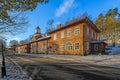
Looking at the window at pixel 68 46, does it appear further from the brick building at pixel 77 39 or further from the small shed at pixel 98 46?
the small shed at pixel 98 46

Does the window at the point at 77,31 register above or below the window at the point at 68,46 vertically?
above

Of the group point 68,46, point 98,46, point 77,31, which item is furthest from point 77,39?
point 98,46

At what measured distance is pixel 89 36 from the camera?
1695 inches

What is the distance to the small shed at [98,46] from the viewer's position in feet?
138

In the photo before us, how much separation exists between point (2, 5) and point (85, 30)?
32363 millimetres

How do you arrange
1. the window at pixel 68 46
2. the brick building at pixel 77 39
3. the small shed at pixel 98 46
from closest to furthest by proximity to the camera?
1. the brick building at pixel 77 39
2. the small shed at pixel 98 46
3. the window at pixel 68 46

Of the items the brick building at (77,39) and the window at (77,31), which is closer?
the brick building at (77,39)

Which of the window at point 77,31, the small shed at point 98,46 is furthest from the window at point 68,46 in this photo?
the small shed at point 98,46

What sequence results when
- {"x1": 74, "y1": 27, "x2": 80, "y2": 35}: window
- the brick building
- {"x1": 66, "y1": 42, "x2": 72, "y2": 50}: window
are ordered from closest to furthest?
the brick building
{"x1": 74, "y1": 27, "x2": 80, "y2": 35}: window
{"x1": 66, "y1": 42, "x2": 72, "y2": 50}: window

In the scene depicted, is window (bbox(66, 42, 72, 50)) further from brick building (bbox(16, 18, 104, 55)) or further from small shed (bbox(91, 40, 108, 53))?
small shed (bbox(91, 40, 108, 53))

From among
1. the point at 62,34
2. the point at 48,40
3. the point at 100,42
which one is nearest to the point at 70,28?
the point at 62,34

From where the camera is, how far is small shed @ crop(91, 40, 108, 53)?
138 ft

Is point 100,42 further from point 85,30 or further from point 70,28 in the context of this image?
point 70,28

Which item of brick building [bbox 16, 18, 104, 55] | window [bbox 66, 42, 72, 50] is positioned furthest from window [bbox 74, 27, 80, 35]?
window [bbox 66, 42, 72, 50]
